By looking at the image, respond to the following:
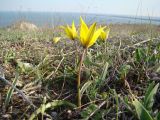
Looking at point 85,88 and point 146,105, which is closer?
point 146,105

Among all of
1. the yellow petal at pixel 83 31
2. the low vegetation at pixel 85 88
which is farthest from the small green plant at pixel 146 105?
the yellow petal at pixel 83 31

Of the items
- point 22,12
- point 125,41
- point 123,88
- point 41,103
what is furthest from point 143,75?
point 22,12

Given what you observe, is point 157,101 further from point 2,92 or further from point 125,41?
point 125,41

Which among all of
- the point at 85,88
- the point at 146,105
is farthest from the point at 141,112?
the point at 85,88

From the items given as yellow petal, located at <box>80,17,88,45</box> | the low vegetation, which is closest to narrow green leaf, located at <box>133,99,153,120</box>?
the low vegetation

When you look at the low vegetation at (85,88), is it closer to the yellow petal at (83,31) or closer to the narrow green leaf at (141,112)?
the narrow green leaf at (141,112)

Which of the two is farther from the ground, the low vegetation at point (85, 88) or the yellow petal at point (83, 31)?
the yellow petal at point (83, 31)

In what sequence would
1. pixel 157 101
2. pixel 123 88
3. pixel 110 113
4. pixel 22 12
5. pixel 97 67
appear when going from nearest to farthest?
pixel 110 113 < pixel 157 101 < pixel 123 88 < pixel 97 67 < pixel 22 12

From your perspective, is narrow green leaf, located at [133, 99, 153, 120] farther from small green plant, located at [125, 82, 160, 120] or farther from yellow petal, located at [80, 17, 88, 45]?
yellow petal, located at [80, 17, 88, 45]

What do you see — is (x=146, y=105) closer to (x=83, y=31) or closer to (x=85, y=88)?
(x=85, y=88)

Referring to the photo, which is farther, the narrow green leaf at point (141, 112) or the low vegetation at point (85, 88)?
the low vegetation at point (85, 88)

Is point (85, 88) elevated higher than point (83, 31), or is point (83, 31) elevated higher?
point (83, 31)
